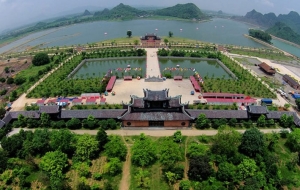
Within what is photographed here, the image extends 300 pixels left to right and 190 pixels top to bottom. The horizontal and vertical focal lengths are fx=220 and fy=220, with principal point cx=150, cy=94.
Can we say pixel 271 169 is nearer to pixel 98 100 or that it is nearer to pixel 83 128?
pixel 83 128

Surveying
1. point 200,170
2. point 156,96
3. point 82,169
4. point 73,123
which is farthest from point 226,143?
point 73,123

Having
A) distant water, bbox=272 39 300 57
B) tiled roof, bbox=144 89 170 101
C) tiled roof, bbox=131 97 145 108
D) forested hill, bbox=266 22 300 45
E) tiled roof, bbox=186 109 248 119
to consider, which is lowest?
tiled roof, bbox=186 109 248 119

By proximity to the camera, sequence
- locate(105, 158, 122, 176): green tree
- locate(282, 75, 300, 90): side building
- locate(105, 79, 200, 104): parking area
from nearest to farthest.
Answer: locate(105, 158, 122, 176): green tree, locate(105, 79, 200, 104): parking area, locate(282, 75, 300, 90): side building

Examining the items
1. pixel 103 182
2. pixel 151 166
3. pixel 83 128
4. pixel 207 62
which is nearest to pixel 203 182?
pixel 151 166

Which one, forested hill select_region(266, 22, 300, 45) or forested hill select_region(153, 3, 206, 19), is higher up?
Result: forested hill select_region(153, 3, 206, 19)

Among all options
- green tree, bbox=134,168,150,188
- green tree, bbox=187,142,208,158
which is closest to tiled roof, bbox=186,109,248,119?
green tree, bbox=187,142,208,158

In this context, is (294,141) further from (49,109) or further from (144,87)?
(49,109)

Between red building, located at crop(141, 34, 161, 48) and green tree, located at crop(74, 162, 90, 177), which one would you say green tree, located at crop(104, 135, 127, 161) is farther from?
red building, located at crop(141, 34, 161, 48)
